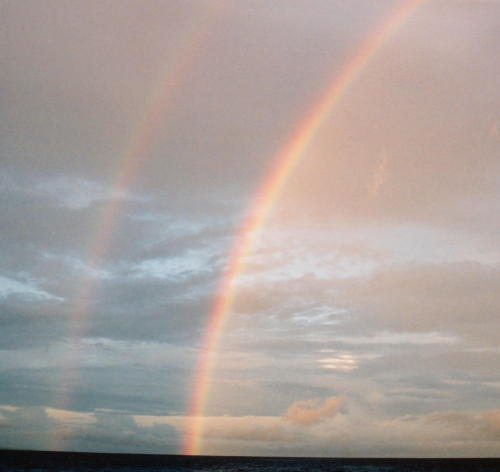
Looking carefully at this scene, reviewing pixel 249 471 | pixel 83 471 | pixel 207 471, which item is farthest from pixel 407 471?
pixel 83 471

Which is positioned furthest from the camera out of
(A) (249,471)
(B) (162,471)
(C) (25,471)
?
(B) (162,471)

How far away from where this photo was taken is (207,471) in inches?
5153

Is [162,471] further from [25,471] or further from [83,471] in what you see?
[25,471]

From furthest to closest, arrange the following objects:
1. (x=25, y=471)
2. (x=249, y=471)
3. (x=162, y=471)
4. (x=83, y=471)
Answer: (x=162, y=471), (x=249, y=471), (x=83, y=471), (x=25, y=471)

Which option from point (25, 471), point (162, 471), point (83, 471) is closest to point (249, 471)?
point (162, 471)

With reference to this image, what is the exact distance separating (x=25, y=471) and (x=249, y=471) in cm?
4796

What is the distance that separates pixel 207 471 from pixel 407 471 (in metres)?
53.6

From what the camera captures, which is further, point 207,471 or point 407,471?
point 407,471

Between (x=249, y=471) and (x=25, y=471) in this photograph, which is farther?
(x=249, y=471)

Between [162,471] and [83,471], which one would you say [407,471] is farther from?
[83,471]

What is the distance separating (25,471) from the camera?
116 metres

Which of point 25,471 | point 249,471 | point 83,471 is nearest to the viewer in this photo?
point 25,471

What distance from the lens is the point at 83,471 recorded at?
411 feet

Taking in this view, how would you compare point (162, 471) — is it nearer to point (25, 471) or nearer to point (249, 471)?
point (249, 471)
